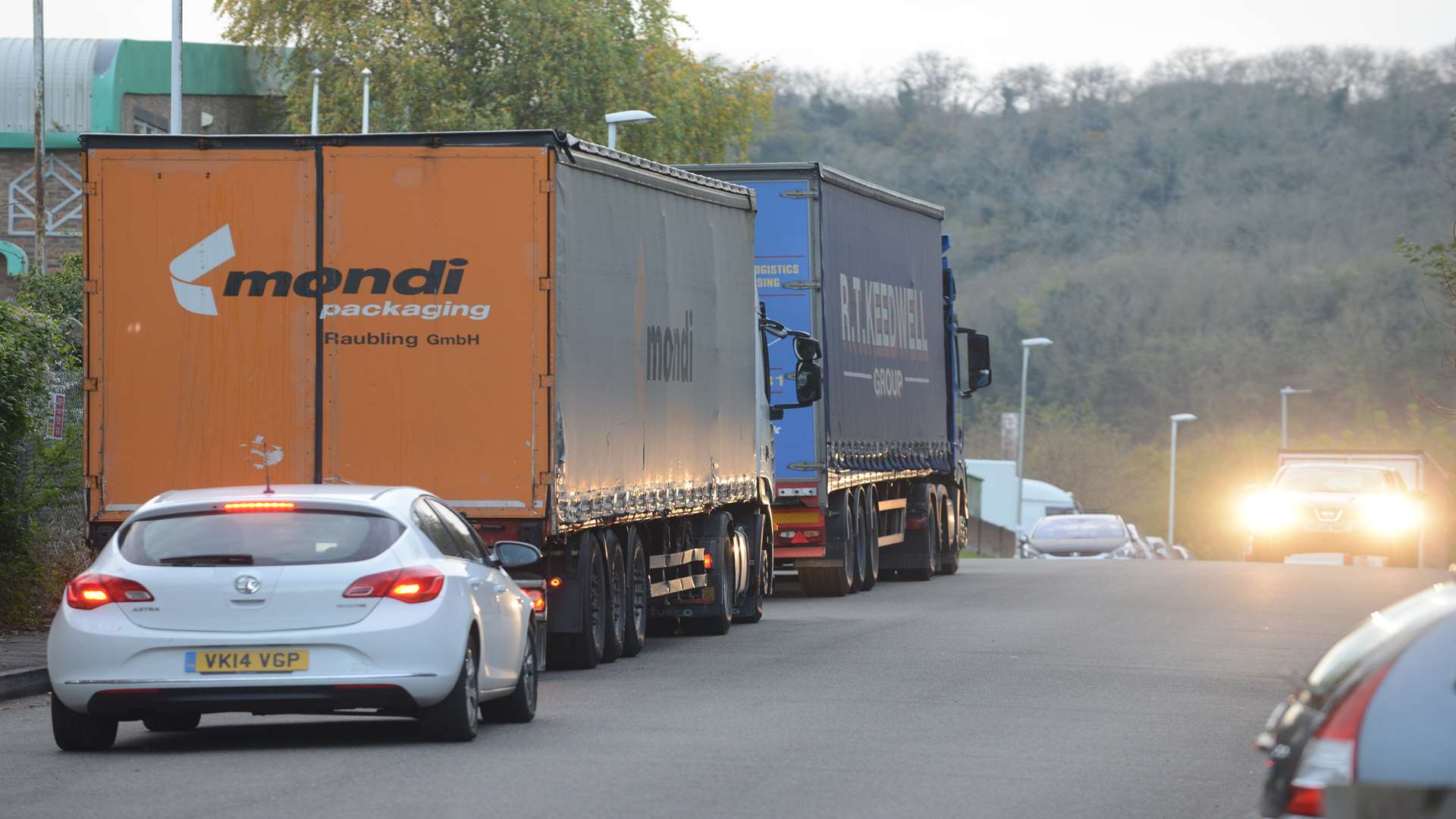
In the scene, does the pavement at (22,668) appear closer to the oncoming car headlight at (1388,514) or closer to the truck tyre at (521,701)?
the truck tyre at (521,701)

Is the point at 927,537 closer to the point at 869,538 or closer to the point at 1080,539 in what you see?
the point at 869,538

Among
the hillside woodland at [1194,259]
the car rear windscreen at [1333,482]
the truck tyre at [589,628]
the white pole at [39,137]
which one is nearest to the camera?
the truck tyre at [589,628]

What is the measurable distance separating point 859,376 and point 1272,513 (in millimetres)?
14987

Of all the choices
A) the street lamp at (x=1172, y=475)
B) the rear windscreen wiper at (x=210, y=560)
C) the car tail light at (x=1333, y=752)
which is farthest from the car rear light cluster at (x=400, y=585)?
the street lamp at (x=1172, y=475)

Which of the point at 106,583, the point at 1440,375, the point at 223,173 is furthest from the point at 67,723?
the point at 1440,375

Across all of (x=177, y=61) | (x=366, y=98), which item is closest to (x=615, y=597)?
(x=177, y=61)

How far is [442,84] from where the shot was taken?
50500 mm

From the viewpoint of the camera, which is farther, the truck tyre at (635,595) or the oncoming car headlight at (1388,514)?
the oncoming car headlight at (1388,514)

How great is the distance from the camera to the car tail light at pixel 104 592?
10609 mm

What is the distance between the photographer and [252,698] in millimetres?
10523

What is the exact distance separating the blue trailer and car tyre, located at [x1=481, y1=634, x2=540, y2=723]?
9.76 meters

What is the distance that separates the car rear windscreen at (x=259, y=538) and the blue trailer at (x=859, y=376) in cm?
1119

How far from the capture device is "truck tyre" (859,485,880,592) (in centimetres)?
2625

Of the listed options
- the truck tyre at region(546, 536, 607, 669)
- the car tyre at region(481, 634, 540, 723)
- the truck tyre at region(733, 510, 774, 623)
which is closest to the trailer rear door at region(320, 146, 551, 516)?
the truck tyre at region(546, 536, 607, 669)
